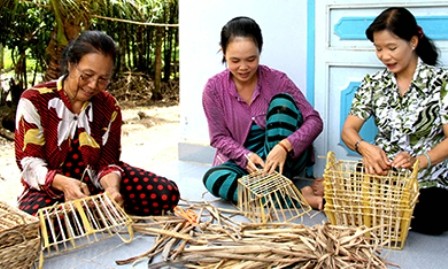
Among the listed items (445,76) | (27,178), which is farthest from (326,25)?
(27,178)

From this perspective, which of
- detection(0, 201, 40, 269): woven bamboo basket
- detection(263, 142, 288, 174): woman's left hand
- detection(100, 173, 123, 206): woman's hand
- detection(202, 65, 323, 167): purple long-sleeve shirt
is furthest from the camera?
detection(202, 65, 323, 167): purple long-sleeve shirt

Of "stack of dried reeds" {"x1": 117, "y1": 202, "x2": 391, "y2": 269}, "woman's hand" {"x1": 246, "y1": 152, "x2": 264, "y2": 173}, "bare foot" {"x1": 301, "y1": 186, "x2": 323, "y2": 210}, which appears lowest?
"stack of dried reeds" {"x1": 117, "y1": 202, "x2": 391, "y2": 269}

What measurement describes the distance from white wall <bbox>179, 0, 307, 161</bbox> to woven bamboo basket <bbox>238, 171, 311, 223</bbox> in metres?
0.92

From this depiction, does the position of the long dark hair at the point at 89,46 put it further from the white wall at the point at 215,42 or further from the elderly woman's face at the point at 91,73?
the white wall at the point at 215,42

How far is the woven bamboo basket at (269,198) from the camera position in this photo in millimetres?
2768

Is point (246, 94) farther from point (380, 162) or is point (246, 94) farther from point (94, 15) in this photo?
point (94, 15)

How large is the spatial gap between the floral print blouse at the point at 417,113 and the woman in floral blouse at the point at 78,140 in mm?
1117

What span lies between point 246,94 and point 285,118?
29 centimetres

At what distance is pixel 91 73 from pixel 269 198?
100cm

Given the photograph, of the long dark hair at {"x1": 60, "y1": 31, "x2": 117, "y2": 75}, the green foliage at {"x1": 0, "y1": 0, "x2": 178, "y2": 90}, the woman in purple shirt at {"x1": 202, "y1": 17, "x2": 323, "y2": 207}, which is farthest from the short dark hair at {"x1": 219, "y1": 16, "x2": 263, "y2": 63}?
the green foliage at {"x1": 0, "y1": 0, "x2": 178, "y2": 90}

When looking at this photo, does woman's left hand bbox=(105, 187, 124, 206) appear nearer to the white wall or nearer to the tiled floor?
the tiled floor

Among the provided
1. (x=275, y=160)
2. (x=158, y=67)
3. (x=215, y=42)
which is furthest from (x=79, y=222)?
(x=158, y=67)

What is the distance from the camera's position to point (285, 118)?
10.3 feet

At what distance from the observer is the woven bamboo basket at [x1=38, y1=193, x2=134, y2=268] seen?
238cm
